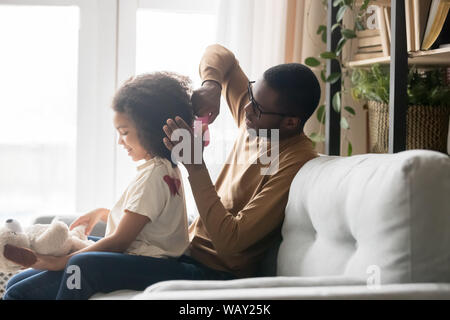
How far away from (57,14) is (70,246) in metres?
1.44

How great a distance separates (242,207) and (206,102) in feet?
1.07

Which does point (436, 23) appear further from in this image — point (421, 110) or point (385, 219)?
point (385, 219)

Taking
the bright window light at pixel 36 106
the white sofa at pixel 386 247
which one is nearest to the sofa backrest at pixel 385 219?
the white sofa at pixel 386 247

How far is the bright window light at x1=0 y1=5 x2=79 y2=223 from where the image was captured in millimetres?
2521

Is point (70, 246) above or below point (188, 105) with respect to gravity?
below

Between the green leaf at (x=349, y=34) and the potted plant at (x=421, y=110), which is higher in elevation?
the green leaf at (x=349, y=34)

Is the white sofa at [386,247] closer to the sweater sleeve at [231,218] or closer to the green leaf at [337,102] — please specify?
the sweater sleeve at [231,218]

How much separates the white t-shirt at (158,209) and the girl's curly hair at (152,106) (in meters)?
0.05

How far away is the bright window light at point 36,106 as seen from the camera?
8.27ft

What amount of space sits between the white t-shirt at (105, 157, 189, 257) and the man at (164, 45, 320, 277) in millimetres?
81

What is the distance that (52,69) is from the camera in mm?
2541

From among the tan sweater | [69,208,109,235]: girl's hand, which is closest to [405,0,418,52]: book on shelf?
the tan sweater
